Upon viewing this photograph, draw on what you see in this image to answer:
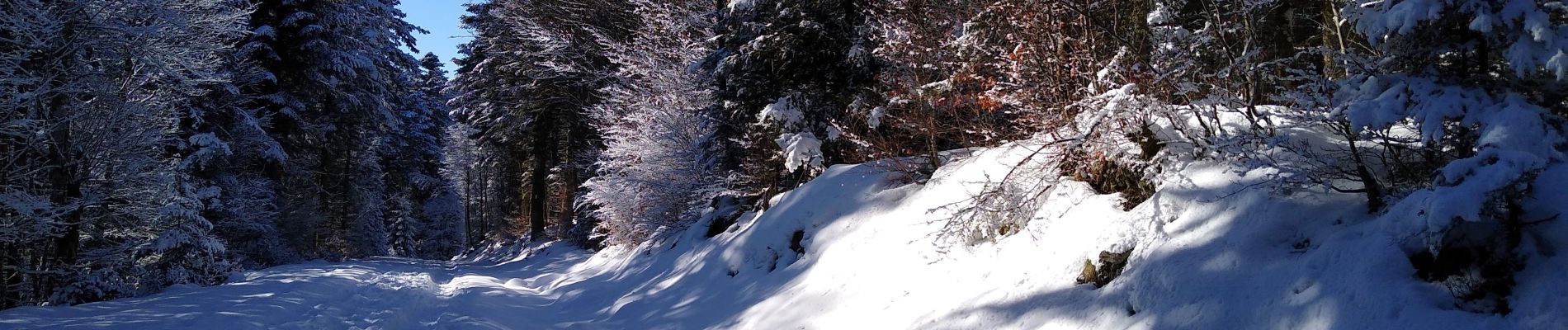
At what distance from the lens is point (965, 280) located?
575cm

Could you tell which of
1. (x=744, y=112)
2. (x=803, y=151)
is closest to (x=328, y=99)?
(x=744, y=112)

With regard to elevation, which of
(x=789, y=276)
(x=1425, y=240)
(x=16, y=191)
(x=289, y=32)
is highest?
(x=289, y=32)

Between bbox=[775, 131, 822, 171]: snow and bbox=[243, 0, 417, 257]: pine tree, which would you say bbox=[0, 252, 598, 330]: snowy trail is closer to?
bbox=[775, 131, 822, 171]: snow

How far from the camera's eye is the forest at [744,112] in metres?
3.32

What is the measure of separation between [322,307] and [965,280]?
7.69 metres

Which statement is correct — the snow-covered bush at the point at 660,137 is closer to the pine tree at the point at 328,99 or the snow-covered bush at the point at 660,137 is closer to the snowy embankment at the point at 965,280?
the snowy embankment at the point at 965,280

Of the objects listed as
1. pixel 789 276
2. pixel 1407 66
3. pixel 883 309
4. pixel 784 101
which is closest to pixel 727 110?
pixel 784 101

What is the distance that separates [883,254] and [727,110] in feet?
26.0

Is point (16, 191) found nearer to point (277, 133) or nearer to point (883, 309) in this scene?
point (883, 309)

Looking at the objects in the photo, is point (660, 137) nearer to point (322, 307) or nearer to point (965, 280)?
point (322, 307)

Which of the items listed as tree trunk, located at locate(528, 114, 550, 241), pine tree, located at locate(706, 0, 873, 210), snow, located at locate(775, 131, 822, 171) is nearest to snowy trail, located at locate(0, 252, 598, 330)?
snow, located at locate(775, 131, 822, 171)

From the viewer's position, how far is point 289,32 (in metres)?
19.7

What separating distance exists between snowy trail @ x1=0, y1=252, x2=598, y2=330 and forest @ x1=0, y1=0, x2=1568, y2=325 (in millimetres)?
1323

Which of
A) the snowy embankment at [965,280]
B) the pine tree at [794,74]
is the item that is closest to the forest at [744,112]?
the pine tree at [794,74]
